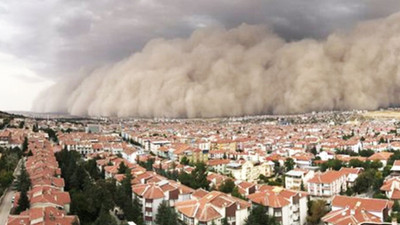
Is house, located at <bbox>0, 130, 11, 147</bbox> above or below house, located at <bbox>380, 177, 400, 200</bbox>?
above

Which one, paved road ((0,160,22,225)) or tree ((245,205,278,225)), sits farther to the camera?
paved road ((0,160,22,225))

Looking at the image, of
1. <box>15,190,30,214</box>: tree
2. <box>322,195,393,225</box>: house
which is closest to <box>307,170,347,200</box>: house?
<box>322,195,393,225</box>: house

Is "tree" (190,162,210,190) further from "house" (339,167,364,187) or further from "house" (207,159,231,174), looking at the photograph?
"house" (339,167,364,187)

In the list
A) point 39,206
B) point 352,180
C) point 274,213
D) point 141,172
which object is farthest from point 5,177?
point 352,180

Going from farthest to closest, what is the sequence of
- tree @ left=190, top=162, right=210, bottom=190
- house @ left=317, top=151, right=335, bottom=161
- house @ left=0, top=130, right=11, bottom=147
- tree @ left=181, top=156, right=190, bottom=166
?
house @ left=0, top=130, right=11, bottom=147
house @ left=317, top=151, right=335, bottom=161
tree @ left=181, top=156, right=190, bottom=166
tree @ left=190, top=162, right=210, bottom=190

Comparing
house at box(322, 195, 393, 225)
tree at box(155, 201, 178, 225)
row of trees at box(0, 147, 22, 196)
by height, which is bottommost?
house at box(322, 195, 393, 225)

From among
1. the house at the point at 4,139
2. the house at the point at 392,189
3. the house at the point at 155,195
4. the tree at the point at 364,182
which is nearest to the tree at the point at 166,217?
the house at the point at 155,195

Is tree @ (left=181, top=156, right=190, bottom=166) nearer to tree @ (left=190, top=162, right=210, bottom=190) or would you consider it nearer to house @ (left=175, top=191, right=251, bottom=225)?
tree @ (left=190, top=162, right=210, bottom=190)

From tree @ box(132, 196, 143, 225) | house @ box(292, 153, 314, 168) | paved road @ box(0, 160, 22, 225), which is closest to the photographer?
tree @ box(132, 196, 143, 225)
